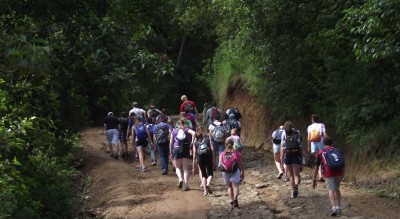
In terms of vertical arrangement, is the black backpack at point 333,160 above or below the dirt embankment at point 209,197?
above

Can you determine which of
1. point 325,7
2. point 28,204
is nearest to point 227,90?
point 325,7

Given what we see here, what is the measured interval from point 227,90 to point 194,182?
11.9 meters

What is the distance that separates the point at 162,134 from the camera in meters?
18.1

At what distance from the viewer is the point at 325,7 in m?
18.9

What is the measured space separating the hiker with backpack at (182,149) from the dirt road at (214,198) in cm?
44

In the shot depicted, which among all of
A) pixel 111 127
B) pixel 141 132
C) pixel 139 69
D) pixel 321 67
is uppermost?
pixel 321 67

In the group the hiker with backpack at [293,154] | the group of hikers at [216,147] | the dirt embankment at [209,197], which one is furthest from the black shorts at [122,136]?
the hiker with backpack at [293,154]

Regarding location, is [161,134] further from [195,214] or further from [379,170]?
[379,170]

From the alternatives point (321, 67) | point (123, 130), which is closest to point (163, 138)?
point (123, 130)

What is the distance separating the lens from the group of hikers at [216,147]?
12703 millimetres

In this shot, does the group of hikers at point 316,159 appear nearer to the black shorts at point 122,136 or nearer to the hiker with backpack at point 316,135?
the hiker with backpack at point 316,135

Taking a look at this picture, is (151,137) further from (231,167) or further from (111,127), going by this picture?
(231,167)

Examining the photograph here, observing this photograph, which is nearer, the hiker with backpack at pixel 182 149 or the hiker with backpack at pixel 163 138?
the hiker with backpack at pixel 182 149

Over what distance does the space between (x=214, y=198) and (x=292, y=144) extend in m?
2.33
